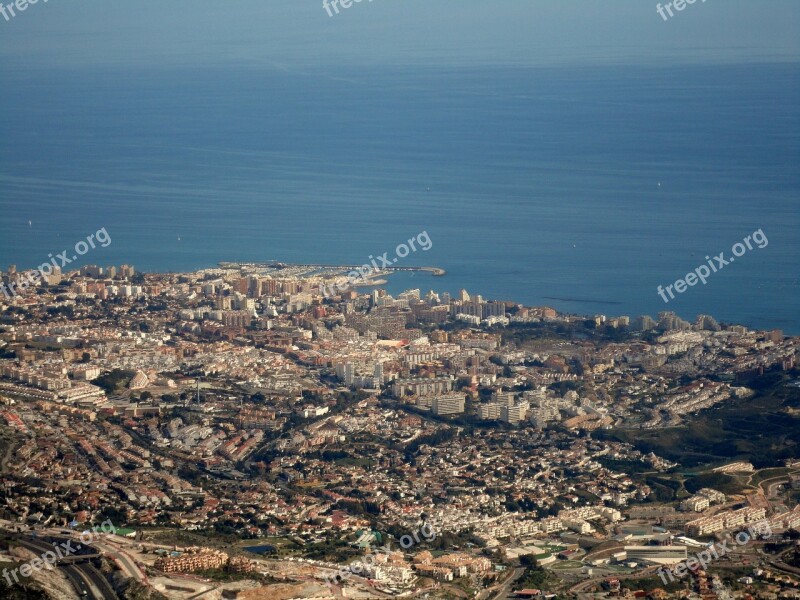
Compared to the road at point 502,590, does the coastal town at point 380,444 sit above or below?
above

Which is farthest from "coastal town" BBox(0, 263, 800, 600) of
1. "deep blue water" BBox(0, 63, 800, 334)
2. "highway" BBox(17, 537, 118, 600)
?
"deep blue water" BBox(0, 63, 800, 334)

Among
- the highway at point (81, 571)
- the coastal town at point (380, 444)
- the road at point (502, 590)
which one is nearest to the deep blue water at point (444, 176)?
the coastal town at point (380, 444)

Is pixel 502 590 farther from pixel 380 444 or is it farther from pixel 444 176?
pixel 444 176

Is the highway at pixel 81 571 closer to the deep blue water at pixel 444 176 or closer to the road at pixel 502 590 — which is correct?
the road at pixel 502 590

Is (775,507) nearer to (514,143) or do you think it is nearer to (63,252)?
(63,252)

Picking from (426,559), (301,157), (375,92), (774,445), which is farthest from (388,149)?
(426,559)

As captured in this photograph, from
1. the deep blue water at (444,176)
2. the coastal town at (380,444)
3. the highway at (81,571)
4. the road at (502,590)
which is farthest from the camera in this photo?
the deep blue water at (444,176)

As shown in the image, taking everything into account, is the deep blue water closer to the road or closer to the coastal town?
the coastal town
